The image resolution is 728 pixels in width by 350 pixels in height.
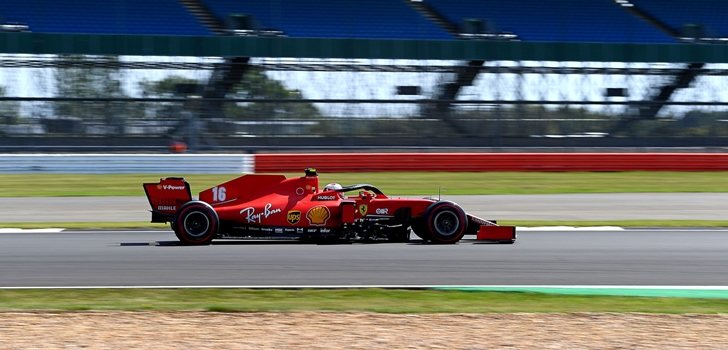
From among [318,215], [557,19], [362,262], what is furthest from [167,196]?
[557,19]

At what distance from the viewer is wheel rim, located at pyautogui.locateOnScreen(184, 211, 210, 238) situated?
1065 centimetres

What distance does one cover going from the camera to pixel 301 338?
19.3 ft

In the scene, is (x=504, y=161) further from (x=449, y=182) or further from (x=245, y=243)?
(x=245, y=243)

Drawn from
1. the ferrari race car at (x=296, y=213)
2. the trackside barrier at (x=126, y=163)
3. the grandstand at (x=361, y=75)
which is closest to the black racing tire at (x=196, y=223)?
the ferrari race car at (x=296, y=213)

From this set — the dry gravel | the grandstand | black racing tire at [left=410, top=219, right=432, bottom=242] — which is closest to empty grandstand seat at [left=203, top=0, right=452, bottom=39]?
the grandstand

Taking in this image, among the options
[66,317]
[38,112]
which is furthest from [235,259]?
[38,112]

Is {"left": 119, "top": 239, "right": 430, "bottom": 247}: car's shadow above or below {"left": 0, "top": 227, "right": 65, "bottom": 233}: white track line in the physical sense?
below

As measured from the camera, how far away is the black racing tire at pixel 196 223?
10.6m

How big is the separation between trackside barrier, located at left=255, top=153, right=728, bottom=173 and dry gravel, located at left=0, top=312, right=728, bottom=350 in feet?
54.2

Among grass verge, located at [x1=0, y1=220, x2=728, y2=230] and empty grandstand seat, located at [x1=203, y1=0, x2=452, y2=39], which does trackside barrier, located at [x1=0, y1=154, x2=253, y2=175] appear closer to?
empty grandstand seat, located at [x1=203, y1=0, x2=452, y2=39]

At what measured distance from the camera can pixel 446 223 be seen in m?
10.8

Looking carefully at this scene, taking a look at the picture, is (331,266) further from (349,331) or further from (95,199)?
(95,199)

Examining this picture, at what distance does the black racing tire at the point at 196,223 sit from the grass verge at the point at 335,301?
2.83 meters

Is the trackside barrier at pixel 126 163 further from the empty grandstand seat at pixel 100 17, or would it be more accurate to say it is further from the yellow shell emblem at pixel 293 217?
the yellow shell emblem at pixel 293 217
